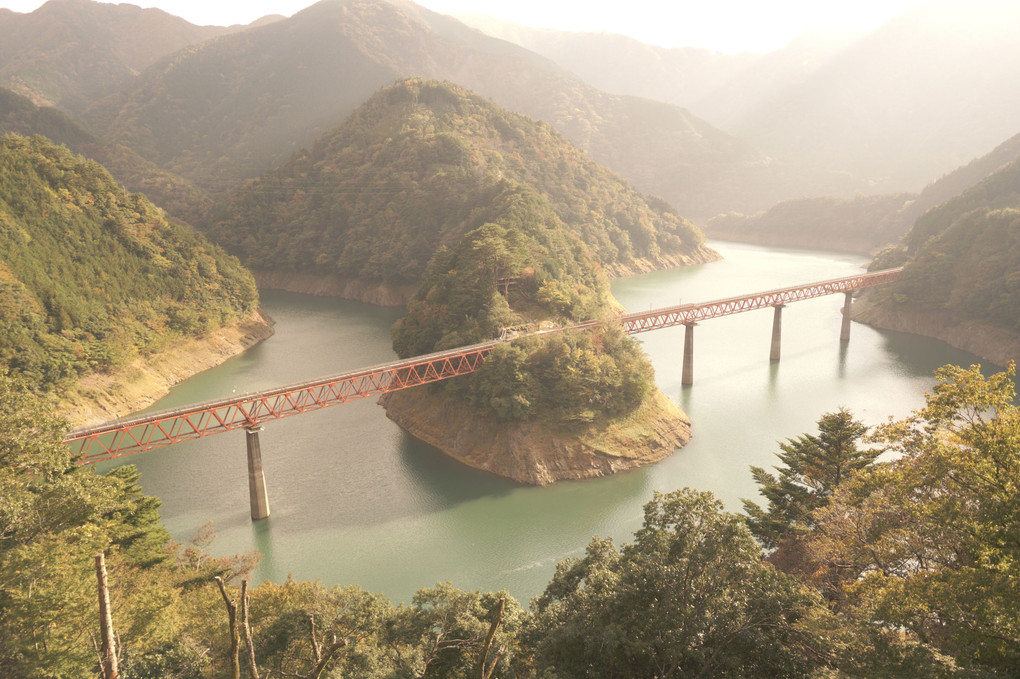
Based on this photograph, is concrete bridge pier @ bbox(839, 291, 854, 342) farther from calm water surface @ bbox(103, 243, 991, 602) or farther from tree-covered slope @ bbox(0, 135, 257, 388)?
tree-covered slope @ bbox(0, 135, 257, 388)

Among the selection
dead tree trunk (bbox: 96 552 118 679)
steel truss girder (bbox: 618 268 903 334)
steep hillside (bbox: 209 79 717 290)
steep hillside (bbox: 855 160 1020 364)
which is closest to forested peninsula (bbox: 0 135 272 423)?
steep hillside (bbox: 209 79 717 290)

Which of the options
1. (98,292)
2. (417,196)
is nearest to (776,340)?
(417,196)

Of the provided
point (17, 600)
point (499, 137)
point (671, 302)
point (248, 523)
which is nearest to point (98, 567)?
point (17, 600)

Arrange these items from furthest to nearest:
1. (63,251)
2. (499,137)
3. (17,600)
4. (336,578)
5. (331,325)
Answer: (499,137)
(331,325)
(63,251)
(336,578)
(17,600)

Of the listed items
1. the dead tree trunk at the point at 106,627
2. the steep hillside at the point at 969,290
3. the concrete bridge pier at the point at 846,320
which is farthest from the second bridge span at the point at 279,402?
the dead tree trunk at the point at 106,627

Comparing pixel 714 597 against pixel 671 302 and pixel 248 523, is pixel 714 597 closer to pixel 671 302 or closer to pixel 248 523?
pixel 248 523

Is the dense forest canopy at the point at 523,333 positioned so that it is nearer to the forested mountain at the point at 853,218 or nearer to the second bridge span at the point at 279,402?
the second bridge span at the point at 279,402
